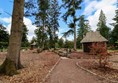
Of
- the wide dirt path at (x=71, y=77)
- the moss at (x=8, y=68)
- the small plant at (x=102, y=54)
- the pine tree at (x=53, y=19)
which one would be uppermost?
the pine tree at (x=53, y=19)

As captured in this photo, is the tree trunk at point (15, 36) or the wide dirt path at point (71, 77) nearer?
the wide dirt path at point (71, 77)

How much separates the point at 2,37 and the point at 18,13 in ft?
→ 139

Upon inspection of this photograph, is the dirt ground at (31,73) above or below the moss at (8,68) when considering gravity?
below

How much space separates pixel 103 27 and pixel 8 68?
2645 inches

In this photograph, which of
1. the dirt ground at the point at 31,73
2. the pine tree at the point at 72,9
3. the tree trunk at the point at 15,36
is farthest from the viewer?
the pine tree at the point at 72,9

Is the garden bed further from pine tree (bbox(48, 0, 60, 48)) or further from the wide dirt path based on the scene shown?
pine tree (bbox(48, 0, 60, 48))

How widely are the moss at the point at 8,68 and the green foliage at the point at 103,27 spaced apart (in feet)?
204

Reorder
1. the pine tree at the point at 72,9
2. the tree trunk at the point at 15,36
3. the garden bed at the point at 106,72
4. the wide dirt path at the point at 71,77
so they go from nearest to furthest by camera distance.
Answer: the wide dirt path at the point at 71,77 → the garden bed at the point at 106,72 → the tree trunk at the point at 15,36 → the pine tree at the point at 72,9

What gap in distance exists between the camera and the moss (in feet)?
33.7

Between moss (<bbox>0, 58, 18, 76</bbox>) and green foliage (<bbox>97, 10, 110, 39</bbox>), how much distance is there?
2444 inches

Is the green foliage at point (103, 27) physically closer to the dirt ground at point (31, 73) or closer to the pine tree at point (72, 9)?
the pine tree at point (72, 9)

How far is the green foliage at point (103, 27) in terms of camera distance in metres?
71.1

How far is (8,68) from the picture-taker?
10547mm

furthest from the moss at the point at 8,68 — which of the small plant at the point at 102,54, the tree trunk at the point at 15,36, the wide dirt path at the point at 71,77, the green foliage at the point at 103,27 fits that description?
the green foliage at the point at 103,27
